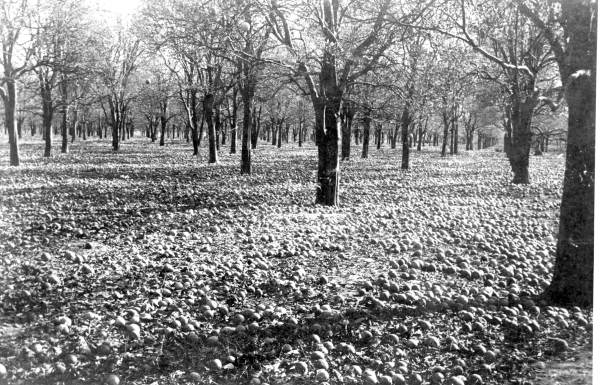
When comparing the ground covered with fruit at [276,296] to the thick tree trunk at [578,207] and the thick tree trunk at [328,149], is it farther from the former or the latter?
the thick tree trunk at [328,149]

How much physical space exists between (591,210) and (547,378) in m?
2.67

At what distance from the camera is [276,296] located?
23.8 feet

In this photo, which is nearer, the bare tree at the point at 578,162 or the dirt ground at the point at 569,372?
the dirt ground at the point at 569,372

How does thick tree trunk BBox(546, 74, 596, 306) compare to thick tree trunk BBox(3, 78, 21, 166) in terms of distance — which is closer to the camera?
thick tree trunk BBox(546, 74, 596, 306)

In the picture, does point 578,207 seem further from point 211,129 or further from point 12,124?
point 12,124

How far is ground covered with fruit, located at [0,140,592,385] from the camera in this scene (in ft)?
16.6

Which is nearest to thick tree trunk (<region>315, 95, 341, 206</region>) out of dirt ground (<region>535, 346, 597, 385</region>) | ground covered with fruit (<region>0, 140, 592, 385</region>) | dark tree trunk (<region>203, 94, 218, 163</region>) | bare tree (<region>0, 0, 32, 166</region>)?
ground covered with fruit (<region>0, 140, 592, 385</region>)

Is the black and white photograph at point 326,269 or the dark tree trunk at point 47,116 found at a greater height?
the dark tree trunk at point 47,116

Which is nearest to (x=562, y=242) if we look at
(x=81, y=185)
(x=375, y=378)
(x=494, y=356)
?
(x=494, y=356)

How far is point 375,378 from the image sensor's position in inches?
183

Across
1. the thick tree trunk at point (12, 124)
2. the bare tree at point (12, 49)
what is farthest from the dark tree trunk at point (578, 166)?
the thick tree trunk at point (12, 124)

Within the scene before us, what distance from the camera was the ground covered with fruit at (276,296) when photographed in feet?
16.6

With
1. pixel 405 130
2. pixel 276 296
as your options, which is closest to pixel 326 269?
pixel 276 296

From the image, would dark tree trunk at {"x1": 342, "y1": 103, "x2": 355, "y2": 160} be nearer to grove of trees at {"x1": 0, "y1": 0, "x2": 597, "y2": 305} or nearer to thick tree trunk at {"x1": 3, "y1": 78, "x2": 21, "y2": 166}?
grove of trees at {"x1": 0, "y1": 0, "x2": 597, "y2": 305}
